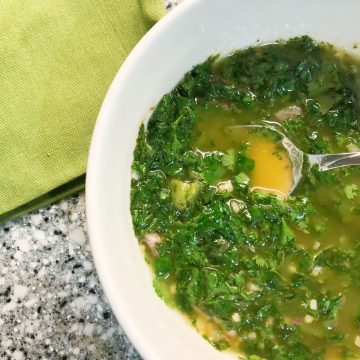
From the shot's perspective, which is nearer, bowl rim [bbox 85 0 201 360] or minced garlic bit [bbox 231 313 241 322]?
bowl rim [bbox 85 0 201 360]

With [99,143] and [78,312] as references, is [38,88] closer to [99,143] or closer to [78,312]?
[99,143]

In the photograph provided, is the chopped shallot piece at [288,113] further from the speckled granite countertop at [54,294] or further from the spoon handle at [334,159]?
the speckled granite countertop at [54,294]

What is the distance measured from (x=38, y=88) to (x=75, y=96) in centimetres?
9

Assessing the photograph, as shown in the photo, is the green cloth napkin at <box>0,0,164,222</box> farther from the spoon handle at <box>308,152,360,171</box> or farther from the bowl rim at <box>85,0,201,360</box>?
the spoon handle at <box>308,152,360,171</box>

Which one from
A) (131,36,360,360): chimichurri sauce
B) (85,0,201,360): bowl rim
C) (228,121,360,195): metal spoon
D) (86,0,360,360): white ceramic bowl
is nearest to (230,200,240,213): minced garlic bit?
(131,36,360,360): chimichurri sauce

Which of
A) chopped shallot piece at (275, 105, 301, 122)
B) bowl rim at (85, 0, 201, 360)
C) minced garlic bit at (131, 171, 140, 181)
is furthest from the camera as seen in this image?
chopped shallot piece at (275, 105, 301, 122)

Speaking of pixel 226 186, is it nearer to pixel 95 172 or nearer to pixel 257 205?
pixel 257 205

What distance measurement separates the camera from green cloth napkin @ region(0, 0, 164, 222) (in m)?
1.48

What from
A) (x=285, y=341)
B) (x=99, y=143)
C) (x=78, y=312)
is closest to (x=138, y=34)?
(x=99, y=143)

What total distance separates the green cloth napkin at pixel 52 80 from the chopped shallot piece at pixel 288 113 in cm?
40

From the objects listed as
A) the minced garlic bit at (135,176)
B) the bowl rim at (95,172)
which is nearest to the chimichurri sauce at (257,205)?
the minced garlic bit at (135,176)

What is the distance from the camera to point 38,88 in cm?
150

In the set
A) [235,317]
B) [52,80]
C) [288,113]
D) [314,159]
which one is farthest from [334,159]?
[52,80]

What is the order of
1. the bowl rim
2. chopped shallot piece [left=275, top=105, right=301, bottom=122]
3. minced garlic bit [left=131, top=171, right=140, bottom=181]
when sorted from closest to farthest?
the bowl rim → minced garlic bit [left=131, top=171, right=140, bottom=181] → chopped shallot piece [left=275, top=105, right=301, bottom=122]
